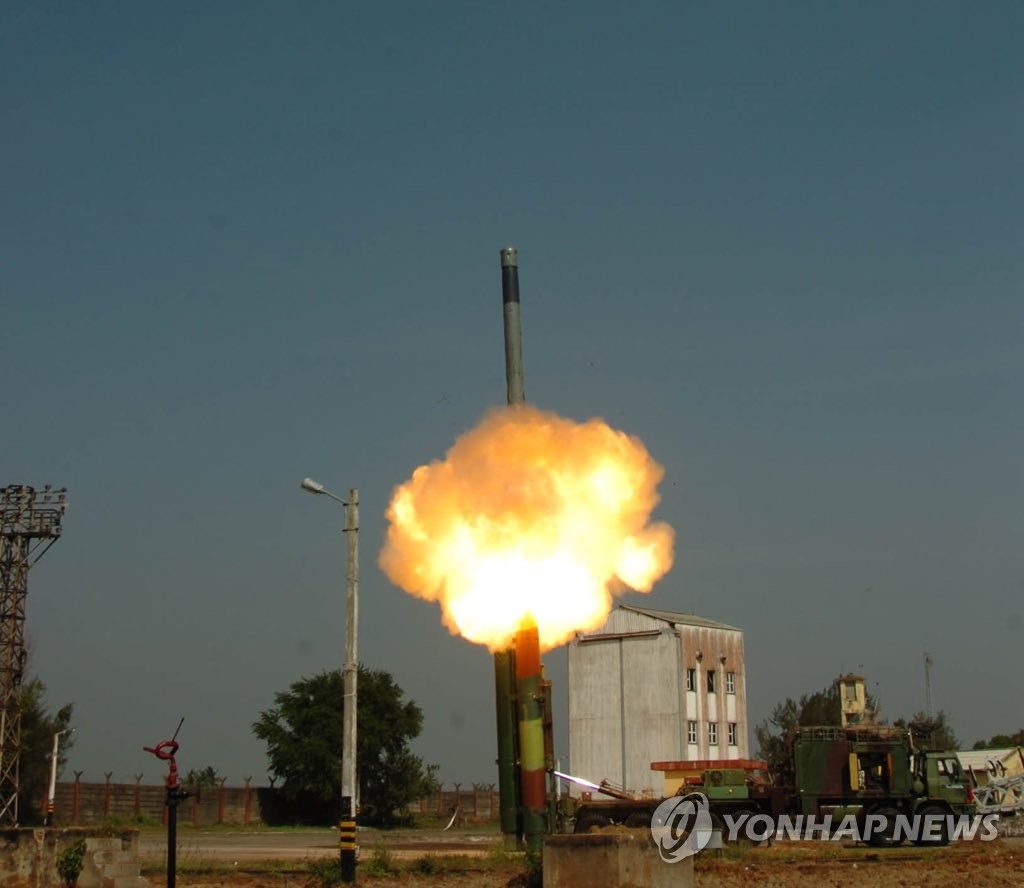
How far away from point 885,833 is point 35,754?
165 feet

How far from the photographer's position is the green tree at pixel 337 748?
67.8m

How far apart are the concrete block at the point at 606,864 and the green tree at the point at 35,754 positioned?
4575cm

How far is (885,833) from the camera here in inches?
1519

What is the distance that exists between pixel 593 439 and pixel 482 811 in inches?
1875

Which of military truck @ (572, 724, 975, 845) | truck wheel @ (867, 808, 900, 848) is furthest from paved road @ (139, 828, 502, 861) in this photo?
truck wheel @ (867, 808, 900, 848)

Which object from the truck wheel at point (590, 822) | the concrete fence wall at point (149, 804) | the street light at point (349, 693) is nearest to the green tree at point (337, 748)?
the concrete fence wall at point (149, 804)

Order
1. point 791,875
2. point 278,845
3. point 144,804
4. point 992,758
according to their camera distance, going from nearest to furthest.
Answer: point 791,875 < point 278,845 < point 992,758 < point 144,804

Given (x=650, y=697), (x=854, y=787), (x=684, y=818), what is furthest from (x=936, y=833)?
(x=650, y=697)

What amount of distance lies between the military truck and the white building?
2918 cm

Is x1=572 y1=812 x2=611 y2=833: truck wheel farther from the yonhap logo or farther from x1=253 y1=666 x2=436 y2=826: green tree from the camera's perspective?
x1=253 y1=666 x2=436 y2=826: green tree

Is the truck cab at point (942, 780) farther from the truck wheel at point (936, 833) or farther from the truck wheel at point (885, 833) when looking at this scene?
the truck wheel at point (885, 833)

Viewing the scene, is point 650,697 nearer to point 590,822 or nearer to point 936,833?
point 590,822

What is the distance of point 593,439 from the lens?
3347cm

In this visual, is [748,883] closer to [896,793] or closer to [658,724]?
[896,793]
